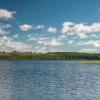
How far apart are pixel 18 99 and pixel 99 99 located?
1002 cm

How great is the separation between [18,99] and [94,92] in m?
11.9

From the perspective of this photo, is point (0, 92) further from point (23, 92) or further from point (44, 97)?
point (44, 97)

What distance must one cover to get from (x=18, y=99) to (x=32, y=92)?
606 centimetres

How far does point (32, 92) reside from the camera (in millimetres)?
42500

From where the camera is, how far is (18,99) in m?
36.6

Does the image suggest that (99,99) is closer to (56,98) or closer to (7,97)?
(56,98)

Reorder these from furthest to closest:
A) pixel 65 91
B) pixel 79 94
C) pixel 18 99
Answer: pixel 65 91, pixel 79 94, pixel 18 99

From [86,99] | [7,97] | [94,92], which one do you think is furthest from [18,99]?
[94,92]

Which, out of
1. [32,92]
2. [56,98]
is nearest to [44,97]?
[56,98]

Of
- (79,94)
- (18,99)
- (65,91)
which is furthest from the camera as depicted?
(65,91)

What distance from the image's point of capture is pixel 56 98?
37969 millimetres

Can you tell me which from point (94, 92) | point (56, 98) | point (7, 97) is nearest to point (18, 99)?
point (7, 97)

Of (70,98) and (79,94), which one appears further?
(79,94)

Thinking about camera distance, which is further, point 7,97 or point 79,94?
point 79,94
